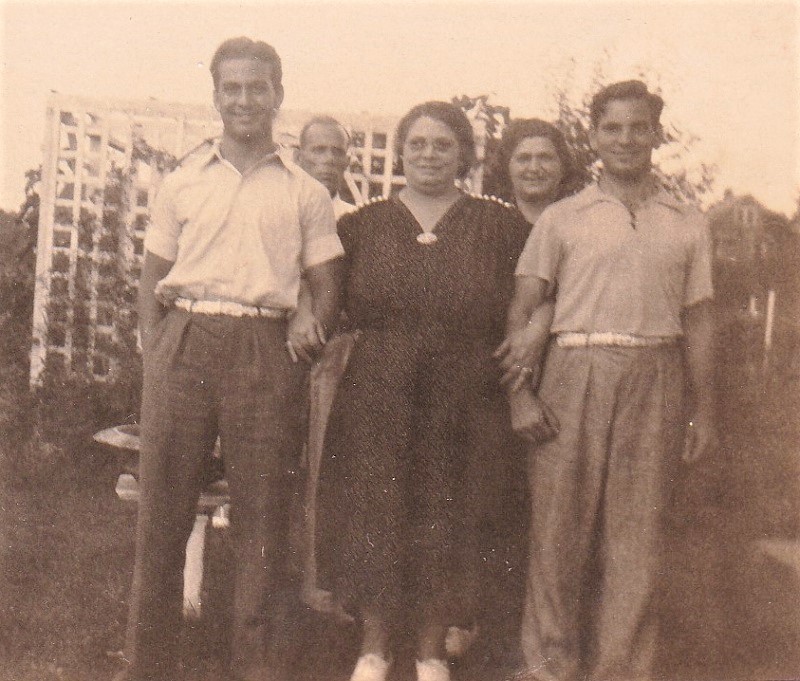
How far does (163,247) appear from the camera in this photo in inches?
96.0

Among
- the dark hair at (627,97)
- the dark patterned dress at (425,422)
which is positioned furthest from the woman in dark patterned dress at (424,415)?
the dark hair at (627,97)

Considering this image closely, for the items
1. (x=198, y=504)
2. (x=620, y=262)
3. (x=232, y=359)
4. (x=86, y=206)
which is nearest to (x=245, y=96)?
(x=232, y=359)

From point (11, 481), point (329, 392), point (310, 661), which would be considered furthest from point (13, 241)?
point (310, 661)

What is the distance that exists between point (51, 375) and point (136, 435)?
6.21ft

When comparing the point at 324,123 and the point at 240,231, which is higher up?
the point at 324,123

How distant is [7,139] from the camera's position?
3043 mm

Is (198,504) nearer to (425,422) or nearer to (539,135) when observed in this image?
(425,422)

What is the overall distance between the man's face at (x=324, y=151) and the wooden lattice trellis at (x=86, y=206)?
0.99 meters

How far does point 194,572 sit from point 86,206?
2437mm

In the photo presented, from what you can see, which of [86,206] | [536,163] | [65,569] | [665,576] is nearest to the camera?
[536,163]

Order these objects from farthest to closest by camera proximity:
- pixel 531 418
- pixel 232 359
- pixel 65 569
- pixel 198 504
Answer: pixel 65 569
pixel 198 504
pixel 531 418
pixel 232 359

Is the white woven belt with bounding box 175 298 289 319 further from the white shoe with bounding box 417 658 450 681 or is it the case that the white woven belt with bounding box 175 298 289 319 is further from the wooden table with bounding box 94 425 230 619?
the white shoe with bounding box 417 658 450 681

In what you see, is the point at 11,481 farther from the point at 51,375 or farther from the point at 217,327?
the point at 217,327

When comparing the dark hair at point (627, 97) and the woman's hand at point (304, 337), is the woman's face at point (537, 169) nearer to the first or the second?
the dark hair at point (627, 97)
